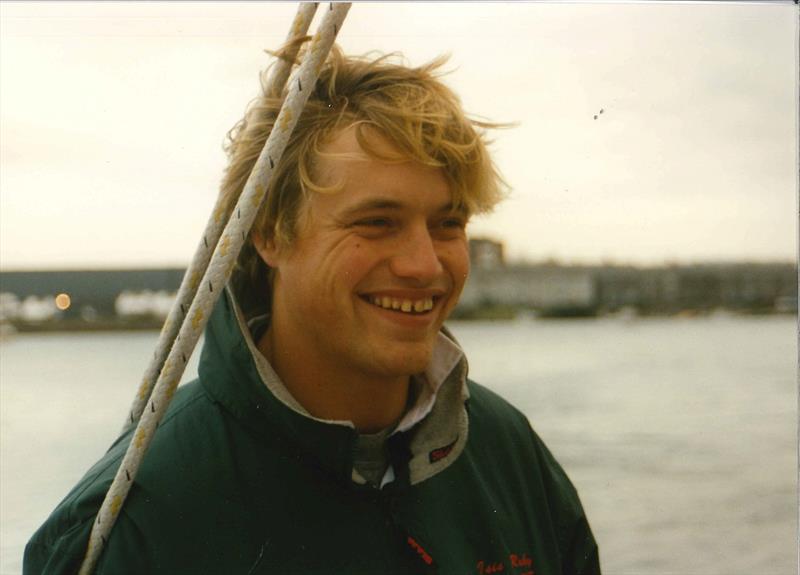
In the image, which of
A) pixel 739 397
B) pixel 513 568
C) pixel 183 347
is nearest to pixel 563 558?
pixel 513 568

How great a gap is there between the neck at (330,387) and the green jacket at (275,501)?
64 millimetres

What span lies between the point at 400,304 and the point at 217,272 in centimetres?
28

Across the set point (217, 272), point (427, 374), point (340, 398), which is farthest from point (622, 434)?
point (217, 272)

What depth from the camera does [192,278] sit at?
154 centimetres

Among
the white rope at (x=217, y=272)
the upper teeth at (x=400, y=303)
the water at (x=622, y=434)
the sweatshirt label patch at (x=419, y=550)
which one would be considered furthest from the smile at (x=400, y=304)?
the water at (x=622, y=434)

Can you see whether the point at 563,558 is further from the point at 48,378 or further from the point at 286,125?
the point at 48,378

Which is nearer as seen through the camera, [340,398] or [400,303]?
[400,303]

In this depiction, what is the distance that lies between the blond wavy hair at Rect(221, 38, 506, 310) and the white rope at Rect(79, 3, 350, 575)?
18 centimetres

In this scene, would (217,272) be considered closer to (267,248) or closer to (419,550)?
(267,248)

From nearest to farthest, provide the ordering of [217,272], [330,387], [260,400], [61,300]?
[217,272], [260,400], [330,387], [61,300]

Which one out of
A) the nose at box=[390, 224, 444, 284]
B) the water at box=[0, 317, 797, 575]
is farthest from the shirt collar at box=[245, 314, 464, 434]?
the water at box=[0, 317, 797, 575]

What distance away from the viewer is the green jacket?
1437 mm

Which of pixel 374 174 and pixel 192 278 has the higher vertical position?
pixel 374 174

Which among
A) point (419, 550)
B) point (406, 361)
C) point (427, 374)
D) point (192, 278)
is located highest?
point (192, 278)
